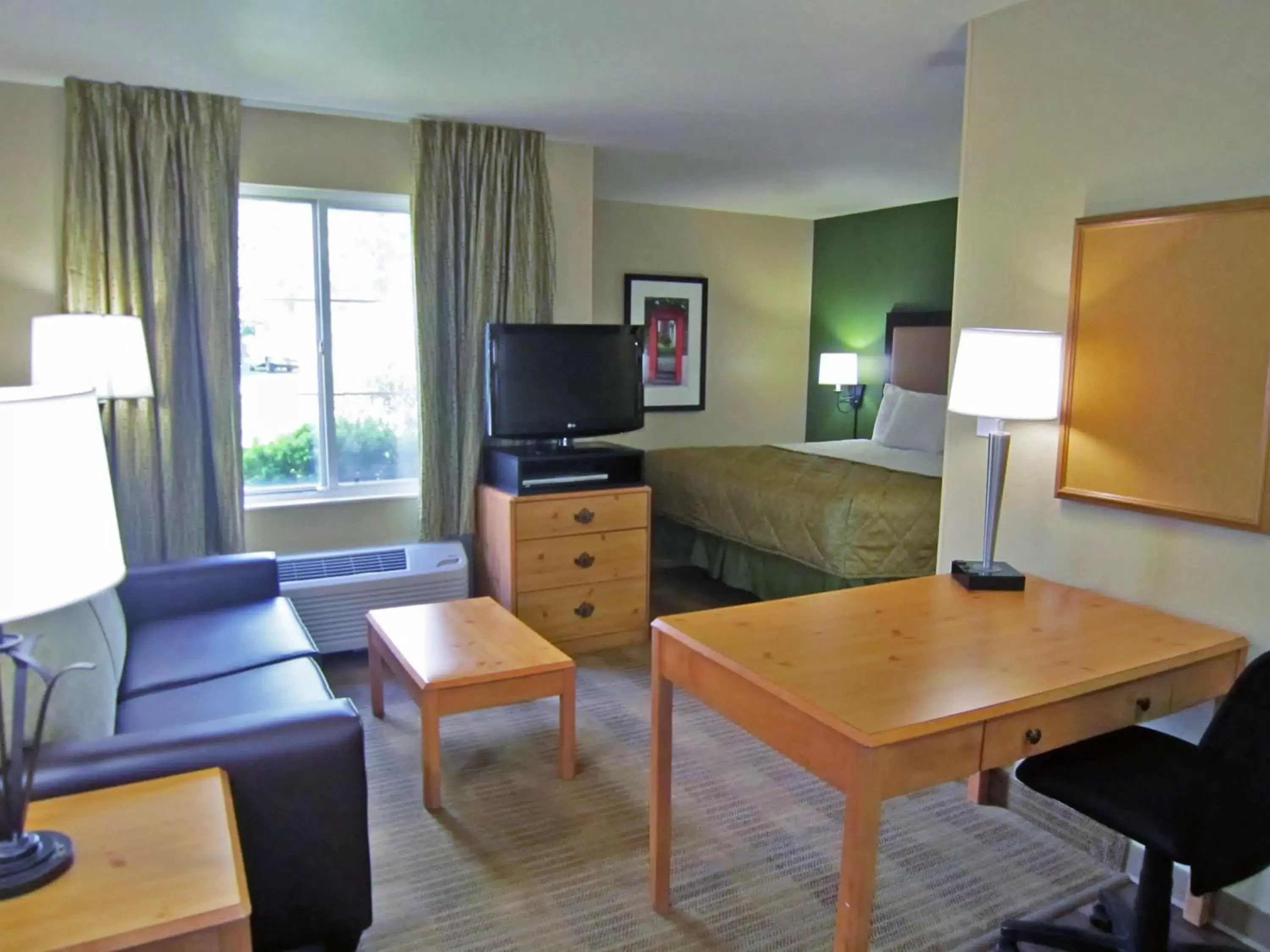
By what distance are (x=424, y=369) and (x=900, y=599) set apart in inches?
98.9

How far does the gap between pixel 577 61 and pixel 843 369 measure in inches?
149

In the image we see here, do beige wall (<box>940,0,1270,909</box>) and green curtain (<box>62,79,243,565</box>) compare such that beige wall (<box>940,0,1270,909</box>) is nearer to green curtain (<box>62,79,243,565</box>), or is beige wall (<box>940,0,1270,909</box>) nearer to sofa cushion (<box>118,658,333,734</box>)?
sofa cushion (<box>118,658,333,734</box>)

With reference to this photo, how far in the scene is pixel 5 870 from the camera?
1332 millimetres

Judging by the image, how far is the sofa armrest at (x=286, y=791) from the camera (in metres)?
1.72

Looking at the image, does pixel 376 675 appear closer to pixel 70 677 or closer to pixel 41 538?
pixel 70 677

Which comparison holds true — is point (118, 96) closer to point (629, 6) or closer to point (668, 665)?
point (629, 6)

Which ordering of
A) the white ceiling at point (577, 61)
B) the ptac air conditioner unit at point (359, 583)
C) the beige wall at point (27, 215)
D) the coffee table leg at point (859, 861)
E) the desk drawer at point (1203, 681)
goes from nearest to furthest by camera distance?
the coffee table leg at point (859, 861) < the desk drawer at point (1203, 681) < the white ceiling at point (577, 61) < the beige wall at point (27, 215) < the ptac air conditioner unit at point (359, 583)

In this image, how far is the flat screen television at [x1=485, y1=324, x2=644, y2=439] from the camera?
13.1 ft

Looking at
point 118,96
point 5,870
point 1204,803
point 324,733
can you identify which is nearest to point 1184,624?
point 1204,803

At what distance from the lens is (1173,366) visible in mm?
2174

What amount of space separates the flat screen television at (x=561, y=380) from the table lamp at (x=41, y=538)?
270 cm

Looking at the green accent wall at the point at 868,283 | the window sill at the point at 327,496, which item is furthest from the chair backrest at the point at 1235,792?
the green accent wall at the point at 868,283

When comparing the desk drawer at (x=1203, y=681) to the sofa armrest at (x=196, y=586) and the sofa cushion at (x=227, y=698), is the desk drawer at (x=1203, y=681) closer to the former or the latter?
the sofa cushion at (x=227, y=698)

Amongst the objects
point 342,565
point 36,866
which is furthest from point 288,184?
point 36,866
